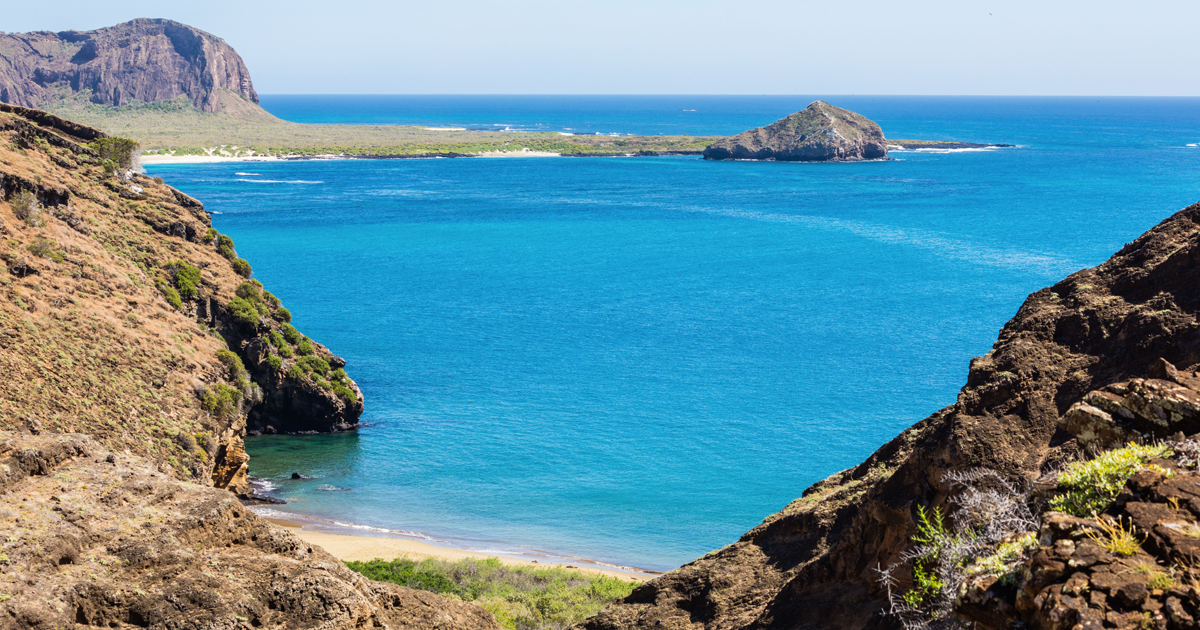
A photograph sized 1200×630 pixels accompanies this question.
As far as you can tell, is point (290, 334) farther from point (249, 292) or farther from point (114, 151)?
point (114, 151)

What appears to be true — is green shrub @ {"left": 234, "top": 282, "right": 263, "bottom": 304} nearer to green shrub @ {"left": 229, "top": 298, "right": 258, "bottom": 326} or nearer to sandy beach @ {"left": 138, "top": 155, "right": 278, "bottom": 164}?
green shrub @ {"left": 229, "top": 298, "right": 258, "bottom": 326}

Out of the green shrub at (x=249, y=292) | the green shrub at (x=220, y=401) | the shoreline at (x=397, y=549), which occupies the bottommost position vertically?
the shoreline at (x=397, y=549)

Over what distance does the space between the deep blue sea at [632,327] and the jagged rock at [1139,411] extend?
2411 cm

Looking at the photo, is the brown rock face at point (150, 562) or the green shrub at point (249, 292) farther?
the green shrub at point (249, 292)

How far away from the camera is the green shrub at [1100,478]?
797 centimetres

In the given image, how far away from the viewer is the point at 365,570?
24547 mm

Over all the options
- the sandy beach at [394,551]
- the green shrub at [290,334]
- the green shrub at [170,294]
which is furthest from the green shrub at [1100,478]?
the green shrub at [290,334]

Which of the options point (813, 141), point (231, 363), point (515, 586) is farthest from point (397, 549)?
point (813, 141)

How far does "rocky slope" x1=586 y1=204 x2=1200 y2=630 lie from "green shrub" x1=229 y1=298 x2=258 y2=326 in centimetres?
3072

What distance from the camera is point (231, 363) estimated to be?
35594 mm

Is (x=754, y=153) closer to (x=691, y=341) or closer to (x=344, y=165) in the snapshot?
(x=344, y=165)

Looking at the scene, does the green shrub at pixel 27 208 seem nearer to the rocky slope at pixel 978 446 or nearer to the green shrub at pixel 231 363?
the green shrub at pixel 231 363

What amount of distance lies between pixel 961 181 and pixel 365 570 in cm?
14285

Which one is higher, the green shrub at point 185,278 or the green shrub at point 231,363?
the green shrub at point 185,278
